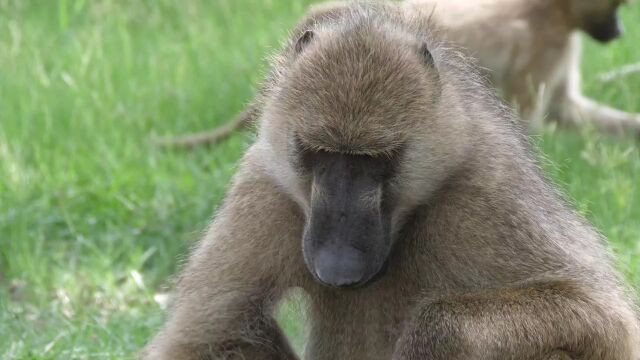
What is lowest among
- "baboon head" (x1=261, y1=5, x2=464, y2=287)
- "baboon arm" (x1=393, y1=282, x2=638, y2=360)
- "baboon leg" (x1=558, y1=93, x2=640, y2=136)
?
"baboon leg" (x1=558, y1=93, x2=640, y2=136)

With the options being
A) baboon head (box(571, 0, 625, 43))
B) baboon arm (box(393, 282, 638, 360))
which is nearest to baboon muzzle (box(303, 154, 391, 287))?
baboon arm (box(393, 282, 638, 360))

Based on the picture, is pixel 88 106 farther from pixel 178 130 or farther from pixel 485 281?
pixel 485 281

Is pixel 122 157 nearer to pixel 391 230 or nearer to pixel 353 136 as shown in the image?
pixel 391 230

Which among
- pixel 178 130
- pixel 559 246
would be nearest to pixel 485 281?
pixel 559 246

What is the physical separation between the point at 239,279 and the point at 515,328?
3.01 ft

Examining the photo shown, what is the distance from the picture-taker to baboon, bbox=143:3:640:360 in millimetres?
4246

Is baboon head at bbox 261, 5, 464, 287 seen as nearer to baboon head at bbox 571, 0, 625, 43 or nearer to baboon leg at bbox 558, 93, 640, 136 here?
baboon leg at bbox 558, 93, 640, 136

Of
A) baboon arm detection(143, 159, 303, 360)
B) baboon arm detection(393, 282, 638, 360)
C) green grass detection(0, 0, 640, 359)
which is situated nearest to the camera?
baboon arm detection(393, 282, 638, 360)

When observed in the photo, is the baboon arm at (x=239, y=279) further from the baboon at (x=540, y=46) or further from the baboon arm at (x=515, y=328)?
the baboon at (x=540, y=46)

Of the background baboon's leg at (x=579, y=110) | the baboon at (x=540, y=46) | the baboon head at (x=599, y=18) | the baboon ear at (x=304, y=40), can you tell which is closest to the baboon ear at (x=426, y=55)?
the baboon ear at (x=304, y=40)

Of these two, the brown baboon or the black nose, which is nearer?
the black nose

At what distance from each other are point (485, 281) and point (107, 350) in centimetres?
200

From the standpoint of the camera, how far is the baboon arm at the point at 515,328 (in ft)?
14.4

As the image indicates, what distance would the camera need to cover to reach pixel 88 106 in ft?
30.4
